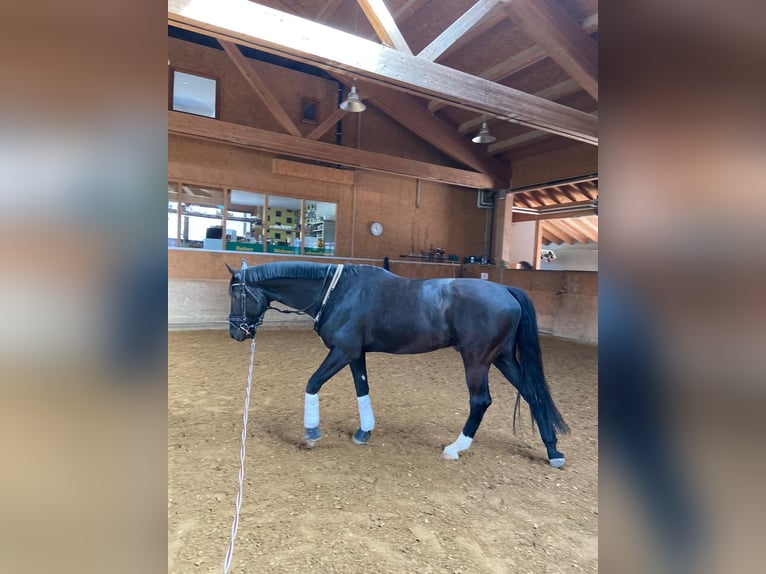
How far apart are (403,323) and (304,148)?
17.5 ft

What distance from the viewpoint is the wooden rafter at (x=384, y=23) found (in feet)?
10.3

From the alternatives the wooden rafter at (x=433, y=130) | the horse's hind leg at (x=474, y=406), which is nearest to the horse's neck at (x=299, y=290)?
the horse's hind leg at (x=474, y=406)

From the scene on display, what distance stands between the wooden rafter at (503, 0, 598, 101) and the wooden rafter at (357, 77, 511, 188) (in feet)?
11.8

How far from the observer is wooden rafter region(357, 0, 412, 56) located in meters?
3.14

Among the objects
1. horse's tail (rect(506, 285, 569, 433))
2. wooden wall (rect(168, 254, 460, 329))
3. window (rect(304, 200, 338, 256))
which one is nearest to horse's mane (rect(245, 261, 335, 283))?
horse's tail (rect(506, 285, 569, 433))

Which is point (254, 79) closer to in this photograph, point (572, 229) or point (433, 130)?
point (433, 130)

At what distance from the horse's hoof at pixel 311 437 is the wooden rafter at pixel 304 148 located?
17.6 ft

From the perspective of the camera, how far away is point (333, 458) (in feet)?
8.11

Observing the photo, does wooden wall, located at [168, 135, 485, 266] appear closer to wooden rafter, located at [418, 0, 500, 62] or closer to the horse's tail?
wooden rafter, located at [418, 0, 500, 62]

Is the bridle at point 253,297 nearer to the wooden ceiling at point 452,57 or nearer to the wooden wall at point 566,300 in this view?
the wooden ceiling at point 452,57

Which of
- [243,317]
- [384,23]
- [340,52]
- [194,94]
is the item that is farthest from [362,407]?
[194,94]
